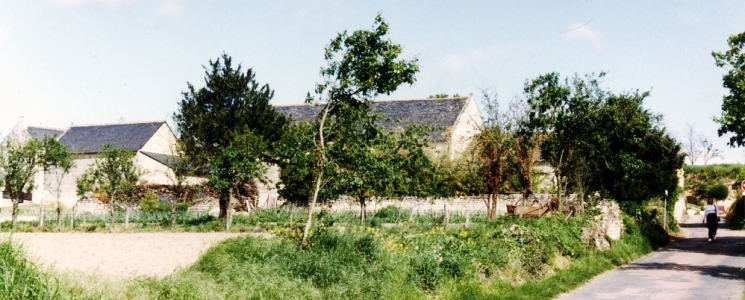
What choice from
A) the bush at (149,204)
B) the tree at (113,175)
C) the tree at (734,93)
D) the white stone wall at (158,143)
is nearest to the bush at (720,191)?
the tree at (734,93)

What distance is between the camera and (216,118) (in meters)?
32.2

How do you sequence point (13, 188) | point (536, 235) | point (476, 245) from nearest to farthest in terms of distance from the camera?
point (476, 245) < point (536, 235) < point (13, 188)

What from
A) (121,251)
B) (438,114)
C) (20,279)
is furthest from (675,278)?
(438,114)

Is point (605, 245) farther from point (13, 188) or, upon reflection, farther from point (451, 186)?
point (13, 188)

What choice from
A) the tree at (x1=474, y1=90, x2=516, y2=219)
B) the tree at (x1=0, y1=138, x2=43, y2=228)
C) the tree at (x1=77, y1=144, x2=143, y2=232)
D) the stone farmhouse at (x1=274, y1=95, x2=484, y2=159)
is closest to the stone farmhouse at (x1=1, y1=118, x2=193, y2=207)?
the stone farmhouse at (x1=274, y1=95, x2=484, y2=159)

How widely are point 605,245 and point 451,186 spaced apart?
691 inches

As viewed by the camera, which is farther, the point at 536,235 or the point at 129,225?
the point at 129,225

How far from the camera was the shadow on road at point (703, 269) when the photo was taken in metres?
13.5

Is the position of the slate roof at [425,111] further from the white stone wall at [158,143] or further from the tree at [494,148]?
the tree at [494,148]

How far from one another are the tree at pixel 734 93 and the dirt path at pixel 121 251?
1537 cm

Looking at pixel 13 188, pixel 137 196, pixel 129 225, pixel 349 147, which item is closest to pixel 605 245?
pixel 349 147

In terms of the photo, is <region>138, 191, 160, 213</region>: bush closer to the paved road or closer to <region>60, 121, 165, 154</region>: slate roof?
<region>60, 121, 165, 154</region>: slate roof

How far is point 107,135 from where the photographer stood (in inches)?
1970

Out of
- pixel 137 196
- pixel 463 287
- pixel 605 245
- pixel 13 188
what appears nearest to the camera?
pixel 463 287
